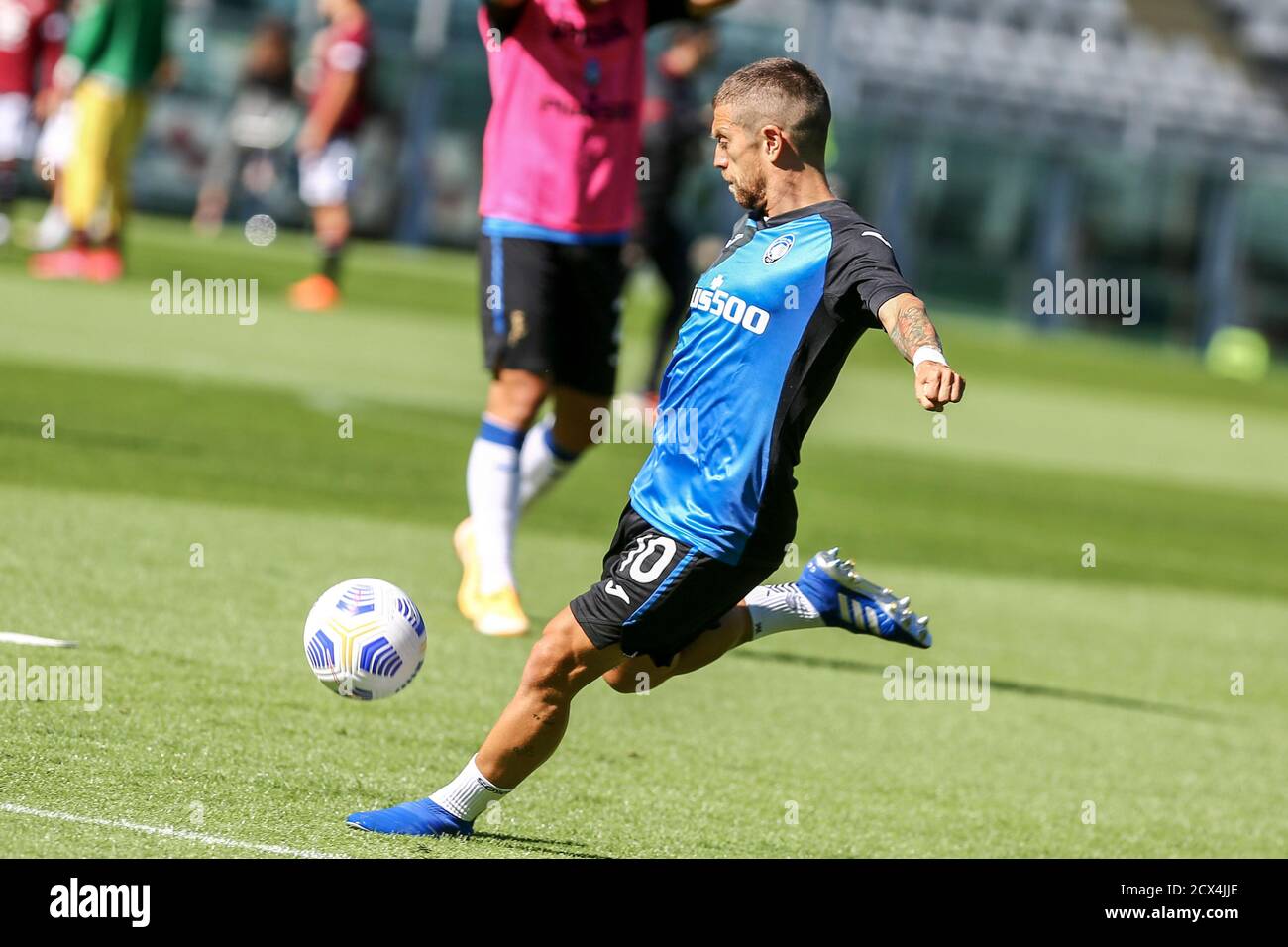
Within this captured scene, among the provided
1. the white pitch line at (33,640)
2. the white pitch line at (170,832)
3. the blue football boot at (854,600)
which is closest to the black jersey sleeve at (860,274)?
the blue football boot at (854,600)

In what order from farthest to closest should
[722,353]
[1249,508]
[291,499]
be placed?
[1249,508]
[291,499]
[722,353]

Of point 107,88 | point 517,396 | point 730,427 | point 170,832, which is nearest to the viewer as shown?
point 170,832

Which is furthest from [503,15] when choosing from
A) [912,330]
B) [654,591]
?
[912,330]

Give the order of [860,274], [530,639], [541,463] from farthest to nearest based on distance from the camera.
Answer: [541,463] < [530,639] < [860,274]

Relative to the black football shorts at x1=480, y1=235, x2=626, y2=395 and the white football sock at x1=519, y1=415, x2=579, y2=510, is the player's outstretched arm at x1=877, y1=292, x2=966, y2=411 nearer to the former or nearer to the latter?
the black football shorts at x1=480, y1=235, x2=626, y2=395

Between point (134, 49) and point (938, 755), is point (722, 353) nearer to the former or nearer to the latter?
point (938, 755)

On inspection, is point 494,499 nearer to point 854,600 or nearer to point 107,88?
point 854,600

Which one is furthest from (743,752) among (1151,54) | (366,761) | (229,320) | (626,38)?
(1151,54)

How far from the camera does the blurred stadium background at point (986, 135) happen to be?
33.0 m

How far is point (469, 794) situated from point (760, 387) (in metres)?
1.17

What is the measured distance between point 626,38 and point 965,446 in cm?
1072

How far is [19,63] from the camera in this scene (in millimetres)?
20453

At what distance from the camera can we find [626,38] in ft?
25.4

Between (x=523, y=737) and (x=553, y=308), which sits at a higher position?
(x=553, y=308)
